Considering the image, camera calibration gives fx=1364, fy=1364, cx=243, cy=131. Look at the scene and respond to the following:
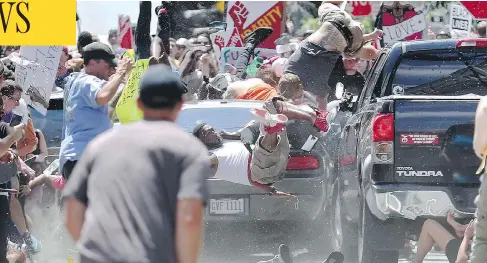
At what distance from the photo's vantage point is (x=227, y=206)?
1146 centimetres

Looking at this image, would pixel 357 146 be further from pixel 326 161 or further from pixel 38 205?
pixel 38 205

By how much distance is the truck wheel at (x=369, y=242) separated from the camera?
9.81 meters

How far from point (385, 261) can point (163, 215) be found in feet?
17.1

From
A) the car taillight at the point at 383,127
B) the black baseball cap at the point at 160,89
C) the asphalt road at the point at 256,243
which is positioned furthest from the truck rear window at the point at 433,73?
the black baseball cap at the point at 160,89

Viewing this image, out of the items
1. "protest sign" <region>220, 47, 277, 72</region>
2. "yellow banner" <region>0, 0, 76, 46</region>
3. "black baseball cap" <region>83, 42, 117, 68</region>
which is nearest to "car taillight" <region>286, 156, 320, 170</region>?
"black baseball cap" <region>83, 42, 117, 68</region>

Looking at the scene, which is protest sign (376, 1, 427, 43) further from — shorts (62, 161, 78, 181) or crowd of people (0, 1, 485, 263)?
Result: shorts (62, 161, 78, 181)

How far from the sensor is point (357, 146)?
416 inches

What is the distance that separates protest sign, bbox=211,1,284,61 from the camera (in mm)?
22205

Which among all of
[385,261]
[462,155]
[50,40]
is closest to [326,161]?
[385,261]

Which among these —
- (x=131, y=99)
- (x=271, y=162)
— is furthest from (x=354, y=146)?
(x=131, y=99)

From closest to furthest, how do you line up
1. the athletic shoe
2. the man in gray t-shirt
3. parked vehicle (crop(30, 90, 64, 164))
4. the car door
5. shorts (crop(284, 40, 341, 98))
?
the man in gray t-shirt, the car door, the athletic shoe, shorts (crop(284, 40, 341, 98)), parked vehicle (crop(30, 90, 64, 164))

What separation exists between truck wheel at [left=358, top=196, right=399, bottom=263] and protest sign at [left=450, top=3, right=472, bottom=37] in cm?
1047

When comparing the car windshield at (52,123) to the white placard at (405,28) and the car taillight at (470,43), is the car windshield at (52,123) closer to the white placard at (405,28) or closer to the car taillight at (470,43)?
the white placard at (405,28)

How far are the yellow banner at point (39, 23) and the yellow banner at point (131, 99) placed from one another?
302 cm
